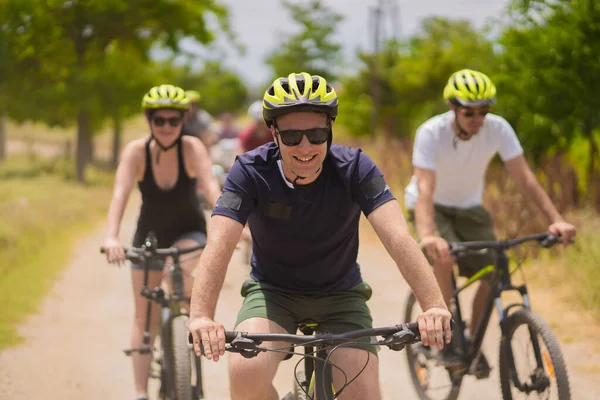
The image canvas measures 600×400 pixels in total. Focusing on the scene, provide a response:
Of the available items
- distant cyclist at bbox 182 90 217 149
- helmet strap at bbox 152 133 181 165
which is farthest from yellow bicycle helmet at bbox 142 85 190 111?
distant cyclist at bbox 182 90 217 149

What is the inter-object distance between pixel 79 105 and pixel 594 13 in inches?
658

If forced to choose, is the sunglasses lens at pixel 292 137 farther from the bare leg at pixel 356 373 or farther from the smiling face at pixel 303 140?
the bare leg at pixel 356 373

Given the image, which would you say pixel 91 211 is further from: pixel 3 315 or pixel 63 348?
pixel 63 348

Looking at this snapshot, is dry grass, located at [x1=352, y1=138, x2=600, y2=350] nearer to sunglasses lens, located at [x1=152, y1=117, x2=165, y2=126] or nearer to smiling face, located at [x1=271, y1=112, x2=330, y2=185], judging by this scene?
sunglasses lens, located at [x1=152, y1=117, x2=165, y2=126]

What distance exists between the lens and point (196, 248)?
487 cm

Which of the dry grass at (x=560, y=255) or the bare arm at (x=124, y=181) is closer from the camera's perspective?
the bare arm at (x=124, y=181)

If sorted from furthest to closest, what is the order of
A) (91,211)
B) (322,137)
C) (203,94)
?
1. (203,94)
2. (91,211)
3. (322,137)

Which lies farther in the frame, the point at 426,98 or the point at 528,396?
the point at 426,98

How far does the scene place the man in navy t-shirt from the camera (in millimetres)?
3193

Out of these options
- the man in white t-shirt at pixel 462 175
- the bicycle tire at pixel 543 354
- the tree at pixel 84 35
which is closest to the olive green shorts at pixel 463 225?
the man in white t-shirt at pixel 462 175

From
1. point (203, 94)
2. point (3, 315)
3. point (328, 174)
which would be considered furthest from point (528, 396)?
point (203, 94)

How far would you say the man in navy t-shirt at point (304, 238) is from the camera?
3.19 m

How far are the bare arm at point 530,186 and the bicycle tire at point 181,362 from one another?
2.25 meters

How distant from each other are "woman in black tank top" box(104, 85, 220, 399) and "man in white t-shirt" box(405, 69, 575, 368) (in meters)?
1.32
